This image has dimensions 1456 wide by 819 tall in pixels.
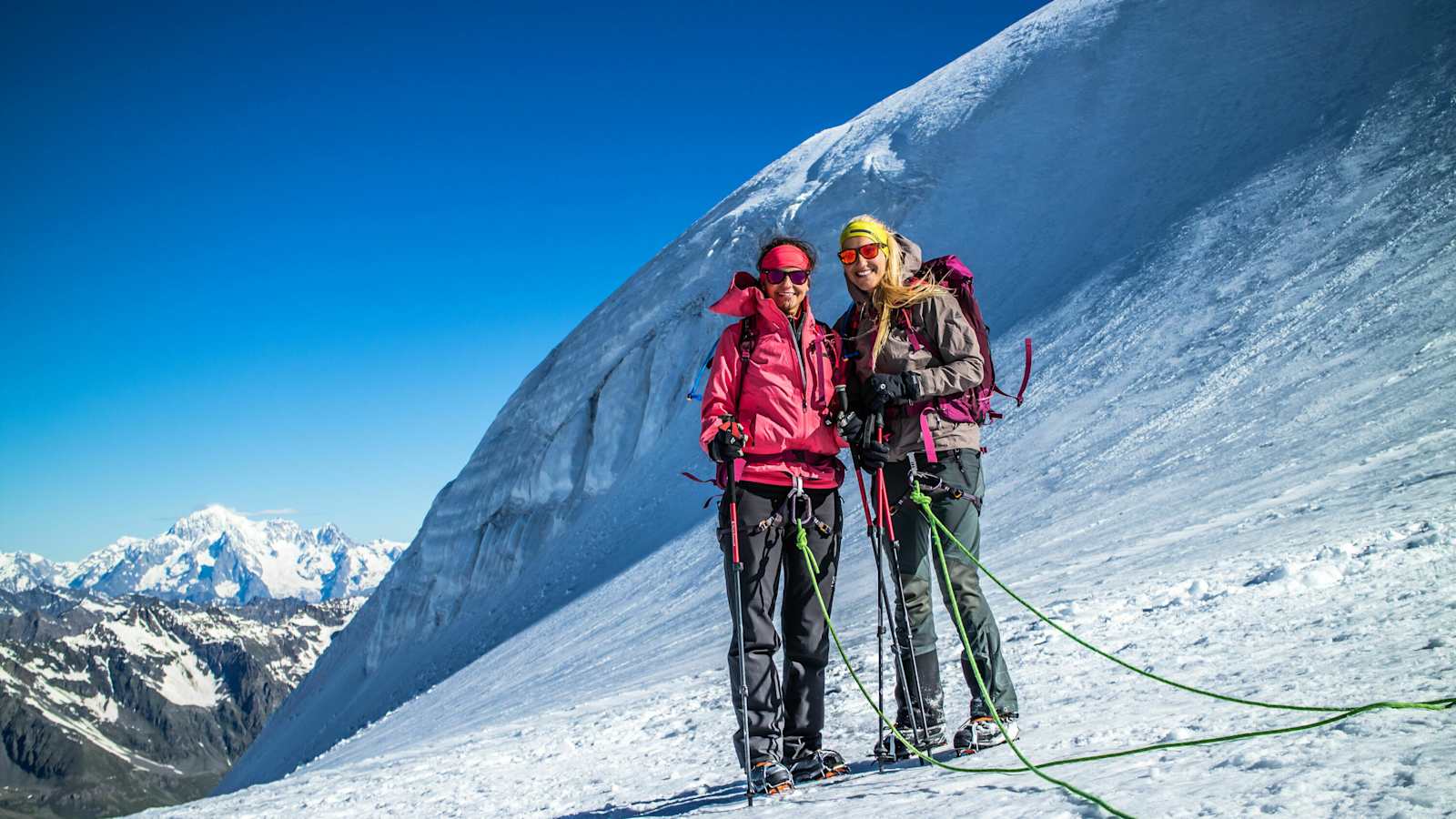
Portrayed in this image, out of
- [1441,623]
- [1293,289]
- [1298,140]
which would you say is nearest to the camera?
[1441,623]

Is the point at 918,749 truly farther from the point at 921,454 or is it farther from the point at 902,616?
the point at 921,454

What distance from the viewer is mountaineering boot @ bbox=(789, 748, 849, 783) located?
4.20 m

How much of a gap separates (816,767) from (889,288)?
2.22 meters

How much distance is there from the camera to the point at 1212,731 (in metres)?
3.21

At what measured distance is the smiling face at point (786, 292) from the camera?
4500 mm

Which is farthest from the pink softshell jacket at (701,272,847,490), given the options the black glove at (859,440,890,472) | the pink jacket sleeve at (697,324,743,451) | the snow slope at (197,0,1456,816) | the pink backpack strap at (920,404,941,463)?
the snow slope at (197,0,1456,816)

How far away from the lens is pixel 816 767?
165 inches

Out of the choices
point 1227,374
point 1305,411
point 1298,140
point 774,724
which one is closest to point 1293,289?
point 1227,374

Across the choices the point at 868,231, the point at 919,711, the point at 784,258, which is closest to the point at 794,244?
the point at 784,258

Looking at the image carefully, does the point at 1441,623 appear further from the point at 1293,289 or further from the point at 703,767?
the point at 1293,289

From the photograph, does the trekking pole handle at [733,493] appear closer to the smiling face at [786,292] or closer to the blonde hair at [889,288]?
the smiling face at [786,292]

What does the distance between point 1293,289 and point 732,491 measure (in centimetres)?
923

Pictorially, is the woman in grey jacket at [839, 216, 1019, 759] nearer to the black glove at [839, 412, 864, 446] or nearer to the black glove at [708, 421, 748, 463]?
the black glove at [839, 412, 864, 446]

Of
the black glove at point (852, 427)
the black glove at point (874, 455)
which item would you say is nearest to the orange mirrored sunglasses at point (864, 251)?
the black glove at point (852, 427)
